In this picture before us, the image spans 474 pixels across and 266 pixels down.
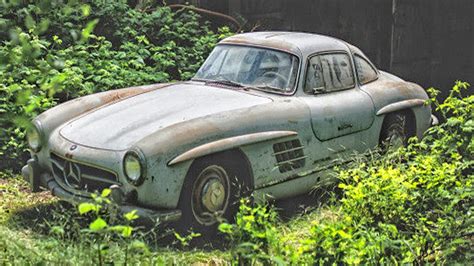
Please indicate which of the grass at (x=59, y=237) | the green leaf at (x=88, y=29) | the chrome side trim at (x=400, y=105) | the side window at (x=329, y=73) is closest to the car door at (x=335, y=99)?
the side window at (x=329, y=73)

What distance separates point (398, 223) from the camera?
15.1 feet

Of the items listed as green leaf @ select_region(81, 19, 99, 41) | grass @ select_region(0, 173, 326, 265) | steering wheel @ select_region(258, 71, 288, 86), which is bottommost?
grass @ select_region(0, 173, 326, 265)

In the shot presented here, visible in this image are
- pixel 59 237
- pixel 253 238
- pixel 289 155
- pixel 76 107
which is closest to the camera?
pixel 253 238

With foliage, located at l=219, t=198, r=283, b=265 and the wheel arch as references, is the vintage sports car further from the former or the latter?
foliage, located at l=219, t=198, r=283, b=265

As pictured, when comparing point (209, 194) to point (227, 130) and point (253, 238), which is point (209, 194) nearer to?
point (227, 130)

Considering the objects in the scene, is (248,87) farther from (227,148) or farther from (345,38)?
(345,38)

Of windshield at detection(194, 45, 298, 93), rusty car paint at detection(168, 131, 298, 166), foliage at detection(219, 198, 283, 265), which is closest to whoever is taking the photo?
foliage at detection(219, 198, 283, 265)

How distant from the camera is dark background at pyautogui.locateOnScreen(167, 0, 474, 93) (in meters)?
8.54

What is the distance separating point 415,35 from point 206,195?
4.73 metres

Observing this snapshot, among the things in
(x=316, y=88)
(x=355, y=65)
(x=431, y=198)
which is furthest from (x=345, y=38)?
(x=431, y=198)

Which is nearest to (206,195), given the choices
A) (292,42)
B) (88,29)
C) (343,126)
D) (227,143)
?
(227,143)

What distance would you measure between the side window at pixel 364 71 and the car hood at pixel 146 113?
4.28 feet

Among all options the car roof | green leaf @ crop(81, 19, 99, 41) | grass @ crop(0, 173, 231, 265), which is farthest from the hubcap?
green leaf @ crop(81, 19, 99, 41)

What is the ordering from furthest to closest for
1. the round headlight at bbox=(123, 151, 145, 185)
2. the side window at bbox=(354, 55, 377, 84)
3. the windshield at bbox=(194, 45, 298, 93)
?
the side window at bbox=(354, 55, 377, 84), the windshield at bbox=(194, 45, 298, 93), the round headlight at bbox=(123, 151, 145, 185)
